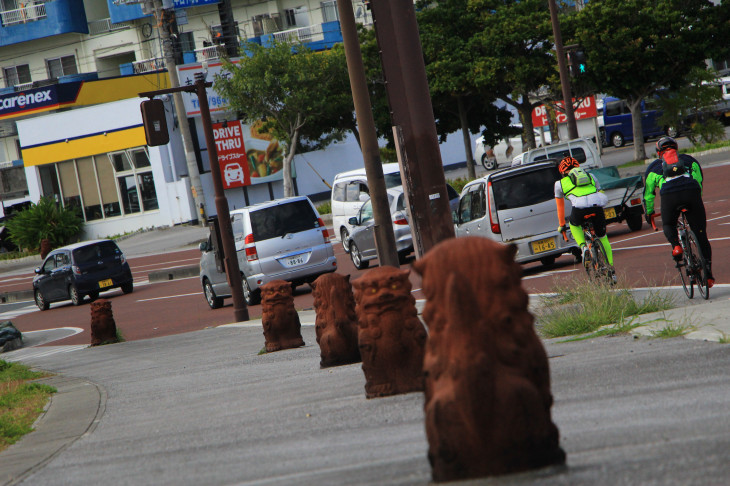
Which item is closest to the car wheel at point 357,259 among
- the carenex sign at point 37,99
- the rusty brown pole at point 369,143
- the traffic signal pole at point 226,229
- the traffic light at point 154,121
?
the traffic signal pole at point 226,229

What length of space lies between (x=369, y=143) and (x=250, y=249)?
841 cm

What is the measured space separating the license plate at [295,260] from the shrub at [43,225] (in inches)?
1218

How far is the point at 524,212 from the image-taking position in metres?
16.8

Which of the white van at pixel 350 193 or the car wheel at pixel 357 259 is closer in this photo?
the car wheel at pixel 357 259

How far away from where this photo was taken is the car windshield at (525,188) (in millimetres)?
16969

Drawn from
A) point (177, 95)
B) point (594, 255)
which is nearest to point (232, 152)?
point (177, 95)

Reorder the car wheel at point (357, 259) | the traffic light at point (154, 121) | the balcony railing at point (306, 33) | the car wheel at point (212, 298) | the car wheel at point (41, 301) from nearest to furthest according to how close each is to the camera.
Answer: the traffic light at point (154, 121) → the car wheel at point (212, 298) → the car wheel at point (357, 259) → the car wheel at point (41, 301) → the balcony railing at point (306, 33)

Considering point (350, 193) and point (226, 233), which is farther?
point (350, 193)

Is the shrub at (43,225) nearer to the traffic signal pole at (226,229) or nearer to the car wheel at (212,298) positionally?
the car wheel at (212,298)

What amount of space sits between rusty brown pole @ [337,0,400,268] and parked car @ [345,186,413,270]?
9.12m

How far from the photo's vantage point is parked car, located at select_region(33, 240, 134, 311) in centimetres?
2886

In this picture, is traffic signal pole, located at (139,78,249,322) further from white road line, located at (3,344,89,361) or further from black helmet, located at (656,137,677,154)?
black helmet, located at (656,137,677,154)

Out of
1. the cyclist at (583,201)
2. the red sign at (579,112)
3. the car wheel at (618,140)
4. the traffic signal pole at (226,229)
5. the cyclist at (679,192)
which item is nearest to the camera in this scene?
the cyclist at (679,192)

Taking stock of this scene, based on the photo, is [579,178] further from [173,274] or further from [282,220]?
[173,274]
